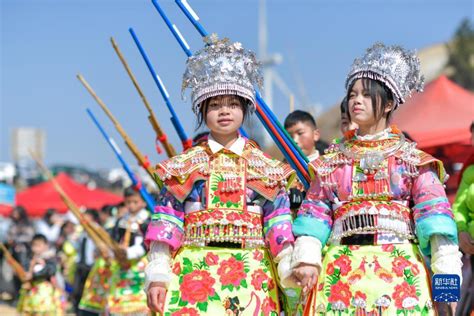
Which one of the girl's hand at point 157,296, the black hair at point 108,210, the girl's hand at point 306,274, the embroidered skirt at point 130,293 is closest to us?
the girl's hand at point 306,274

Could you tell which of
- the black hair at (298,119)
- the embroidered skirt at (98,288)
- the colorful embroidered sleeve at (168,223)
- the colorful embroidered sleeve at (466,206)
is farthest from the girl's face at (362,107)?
the embroidered skirt at (98,288)

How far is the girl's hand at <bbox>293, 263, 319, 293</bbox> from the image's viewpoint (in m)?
4.45

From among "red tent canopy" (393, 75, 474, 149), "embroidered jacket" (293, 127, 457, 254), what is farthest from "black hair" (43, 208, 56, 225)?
"embroidered jacket" (293, 127, 457, 254)

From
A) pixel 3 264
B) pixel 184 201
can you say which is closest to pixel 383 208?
Answer: pixel 184 201

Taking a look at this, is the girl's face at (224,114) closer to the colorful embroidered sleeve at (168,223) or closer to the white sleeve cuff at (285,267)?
the colorful embroidered sleeve at (168,223)

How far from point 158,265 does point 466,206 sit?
2.31 metres

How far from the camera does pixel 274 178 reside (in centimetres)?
478

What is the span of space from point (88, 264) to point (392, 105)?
8001 millimetres

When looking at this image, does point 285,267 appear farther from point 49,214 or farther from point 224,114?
point 49,214

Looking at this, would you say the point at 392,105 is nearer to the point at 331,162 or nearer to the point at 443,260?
the point at 331,162

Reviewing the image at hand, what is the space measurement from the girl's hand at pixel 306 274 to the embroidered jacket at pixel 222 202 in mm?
204

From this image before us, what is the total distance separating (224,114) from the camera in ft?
15.9

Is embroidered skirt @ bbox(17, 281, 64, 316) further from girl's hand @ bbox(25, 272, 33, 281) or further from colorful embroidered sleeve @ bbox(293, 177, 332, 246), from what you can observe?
colorful embroidered sleeve @ bbox(293, 177, 332, 246)

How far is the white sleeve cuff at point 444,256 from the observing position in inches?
171
